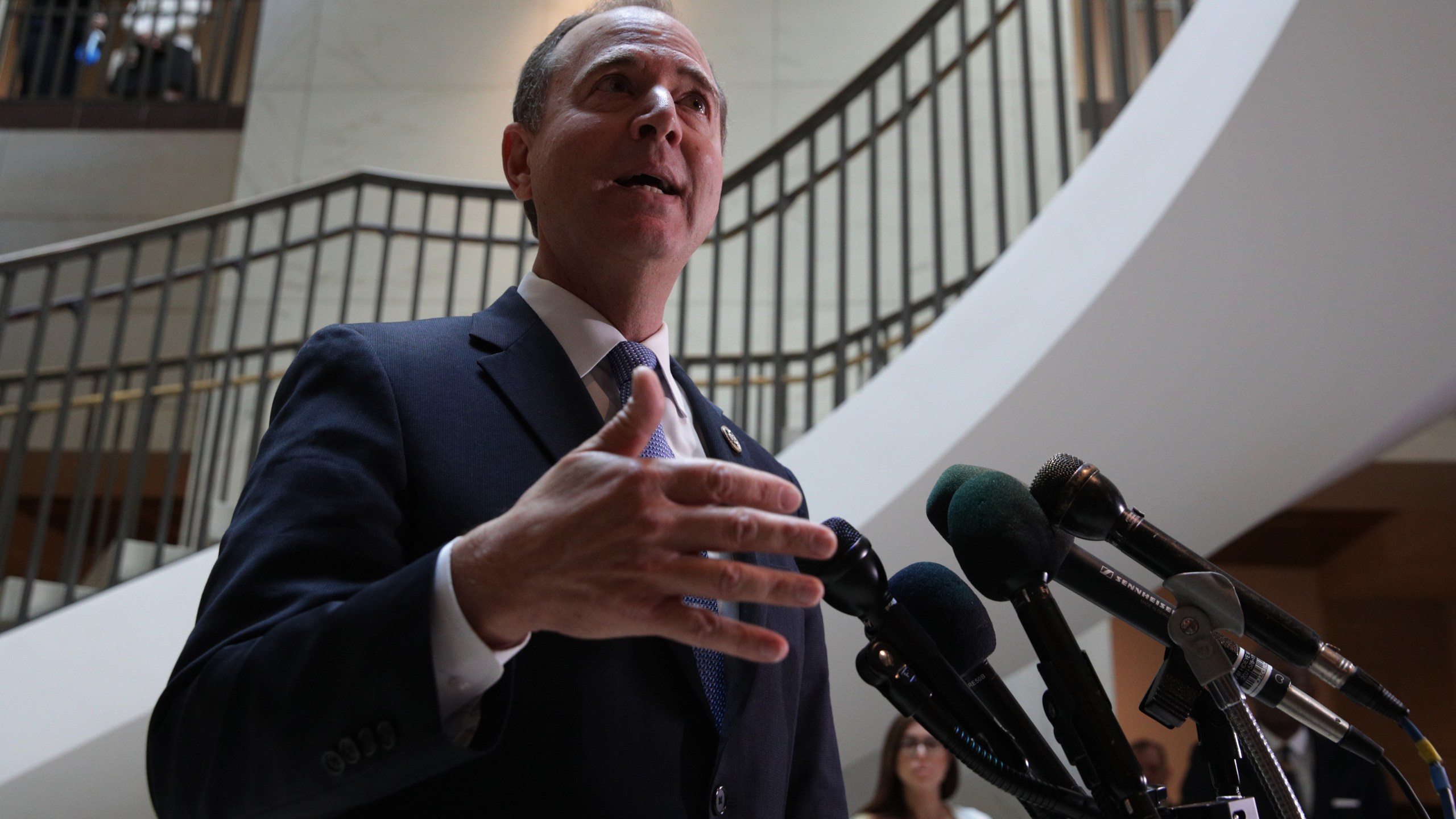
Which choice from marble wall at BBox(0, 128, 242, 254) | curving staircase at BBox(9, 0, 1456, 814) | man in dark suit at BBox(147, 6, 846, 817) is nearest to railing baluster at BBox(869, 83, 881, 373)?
curving staircase at BBox(9, 0, 1456, 814)

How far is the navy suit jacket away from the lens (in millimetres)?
683

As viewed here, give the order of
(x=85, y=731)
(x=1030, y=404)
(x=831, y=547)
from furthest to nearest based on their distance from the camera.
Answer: (x=85, y=731)
(x=1030, y=404)
(x=831, y=547)

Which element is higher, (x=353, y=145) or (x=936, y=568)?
(x=353, y=145)

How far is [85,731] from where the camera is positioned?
10.6ft

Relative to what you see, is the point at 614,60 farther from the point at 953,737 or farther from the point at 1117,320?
the point at 1117,320

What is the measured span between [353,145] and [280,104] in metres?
0.59

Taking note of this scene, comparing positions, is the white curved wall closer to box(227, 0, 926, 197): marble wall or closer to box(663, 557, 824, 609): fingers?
box(663, 557, 824, 609): fingers

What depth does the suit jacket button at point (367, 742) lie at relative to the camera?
0.67 meters

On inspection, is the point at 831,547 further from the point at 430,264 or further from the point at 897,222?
the point at 430,264

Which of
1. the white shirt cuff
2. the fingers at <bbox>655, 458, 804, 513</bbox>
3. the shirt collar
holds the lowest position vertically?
the white shirt cuff

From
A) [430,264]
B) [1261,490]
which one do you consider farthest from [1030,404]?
[430,264]

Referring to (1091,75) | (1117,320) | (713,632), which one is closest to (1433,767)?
(713,632)

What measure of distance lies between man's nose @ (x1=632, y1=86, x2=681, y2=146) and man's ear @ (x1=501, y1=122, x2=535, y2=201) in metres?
0.18

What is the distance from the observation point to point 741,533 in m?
0.60
